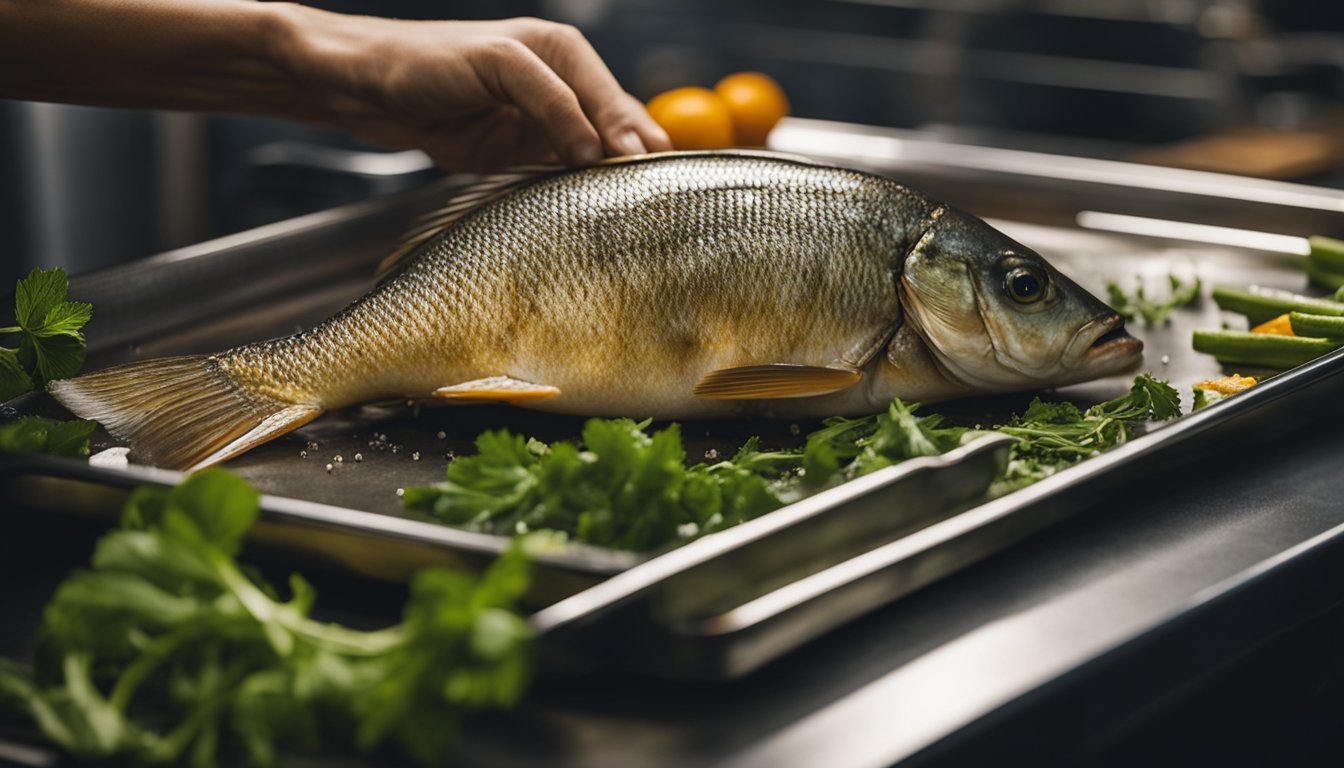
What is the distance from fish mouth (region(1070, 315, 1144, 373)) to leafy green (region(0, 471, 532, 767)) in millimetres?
929

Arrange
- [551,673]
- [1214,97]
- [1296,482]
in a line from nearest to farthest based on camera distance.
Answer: [551,673]
[1296,482]
[1214,97]

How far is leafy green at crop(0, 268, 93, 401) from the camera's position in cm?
148

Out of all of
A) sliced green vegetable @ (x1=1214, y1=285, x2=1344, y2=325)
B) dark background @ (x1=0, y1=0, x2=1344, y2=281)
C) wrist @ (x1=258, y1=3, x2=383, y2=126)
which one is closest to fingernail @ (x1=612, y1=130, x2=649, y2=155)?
wrist @ (x1=258, y1=3, x2=383, y2=126)

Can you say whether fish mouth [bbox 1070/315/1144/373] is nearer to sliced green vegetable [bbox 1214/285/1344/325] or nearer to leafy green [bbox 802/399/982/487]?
leafy green [bbox 802/399/982/487]

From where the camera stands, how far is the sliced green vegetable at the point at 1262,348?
68.5 inches

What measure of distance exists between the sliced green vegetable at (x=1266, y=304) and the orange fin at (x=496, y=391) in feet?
3.35

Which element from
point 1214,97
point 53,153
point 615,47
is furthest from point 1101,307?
point 615,47

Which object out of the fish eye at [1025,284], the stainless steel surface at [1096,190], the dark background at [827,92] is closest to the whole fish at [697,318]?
the fish eye at [1025,284]

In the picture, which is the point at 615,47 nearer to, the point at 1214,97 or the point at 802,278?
the point at 1214,97

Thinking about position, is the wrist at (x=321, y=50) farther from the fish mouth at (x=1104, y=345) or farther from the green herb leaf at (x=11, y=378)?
the fish mouth at (x=1104, y=345)

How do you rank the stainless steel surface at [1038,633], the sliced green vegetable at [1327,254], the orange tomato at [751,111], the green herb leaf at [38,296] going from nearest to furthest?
the stainless steel surface at [1038,633]
the green herb leaf at [38,296]
the sliced green vegetable at [1327,254]
the orange tomato at [751,111]

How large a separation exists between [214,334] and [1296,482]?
4.63ft

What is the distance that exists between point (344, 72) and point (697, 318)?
74 cm

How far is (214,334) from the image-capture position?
1954mm
